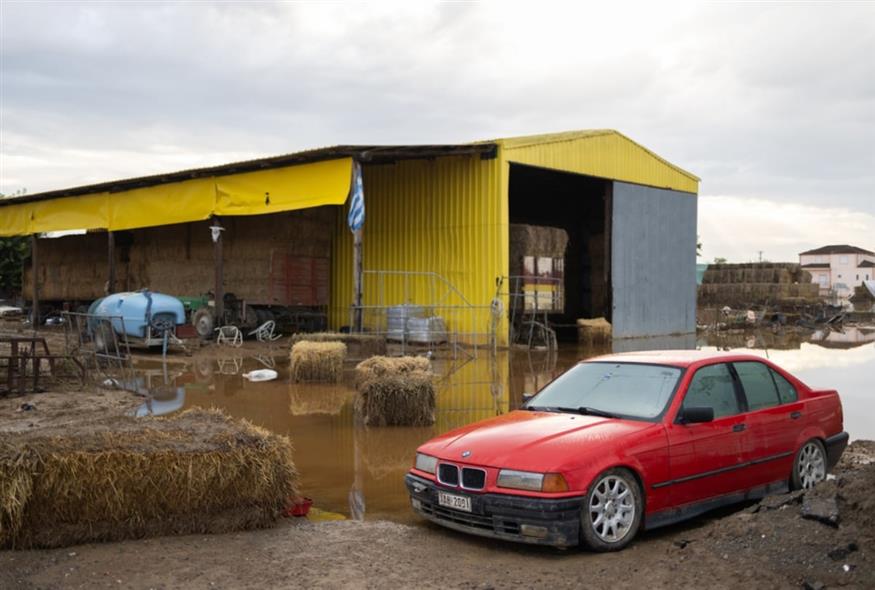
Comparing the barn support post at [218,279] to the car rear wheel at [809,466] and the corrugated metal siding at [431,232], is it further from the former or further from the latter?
the car rear wheel at [809,466]

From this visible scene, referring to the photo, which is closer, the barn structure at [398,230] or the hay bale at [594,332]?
the barn structure at [398,230]

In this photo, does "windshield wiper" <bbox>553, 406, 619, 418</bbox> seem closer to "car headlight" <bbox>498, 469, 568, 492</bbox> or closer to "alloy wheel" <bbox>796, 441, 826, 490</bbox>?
"car headlight" <bbox>498, 469, 568, 492</bbox>

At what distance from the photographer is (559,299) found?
28688 mm

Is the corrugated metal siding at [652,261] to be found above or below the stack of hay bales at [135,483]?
above

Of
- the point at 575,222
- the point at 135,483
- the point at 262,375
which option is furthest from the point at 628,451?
the point at 575,222

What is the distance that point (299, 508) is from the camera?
264 inches

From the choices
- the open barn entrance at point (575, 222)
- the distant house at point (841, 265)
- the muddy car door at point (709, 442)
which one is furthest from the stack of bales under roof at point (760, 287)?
the distant house at point (841, 265)

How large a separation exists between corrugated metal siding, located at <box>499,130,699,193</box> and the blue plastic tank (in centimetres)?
1074

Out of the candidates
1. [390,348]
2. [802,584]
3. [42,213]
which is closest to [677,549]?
[802,584]

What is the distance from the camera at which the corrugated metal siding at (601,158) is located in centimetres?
2591

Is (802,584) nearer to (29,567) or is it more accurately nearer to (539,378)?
(29,567)

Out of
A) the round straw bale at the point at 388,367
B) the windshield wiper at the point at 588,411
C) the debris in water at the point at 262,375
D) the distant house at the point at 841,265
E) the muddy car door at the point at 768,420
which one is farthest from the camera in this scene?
the distant house at the point at 841,265

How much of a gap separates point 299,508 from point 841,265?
427ft

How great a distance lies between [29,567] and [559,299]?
24.6 meters
